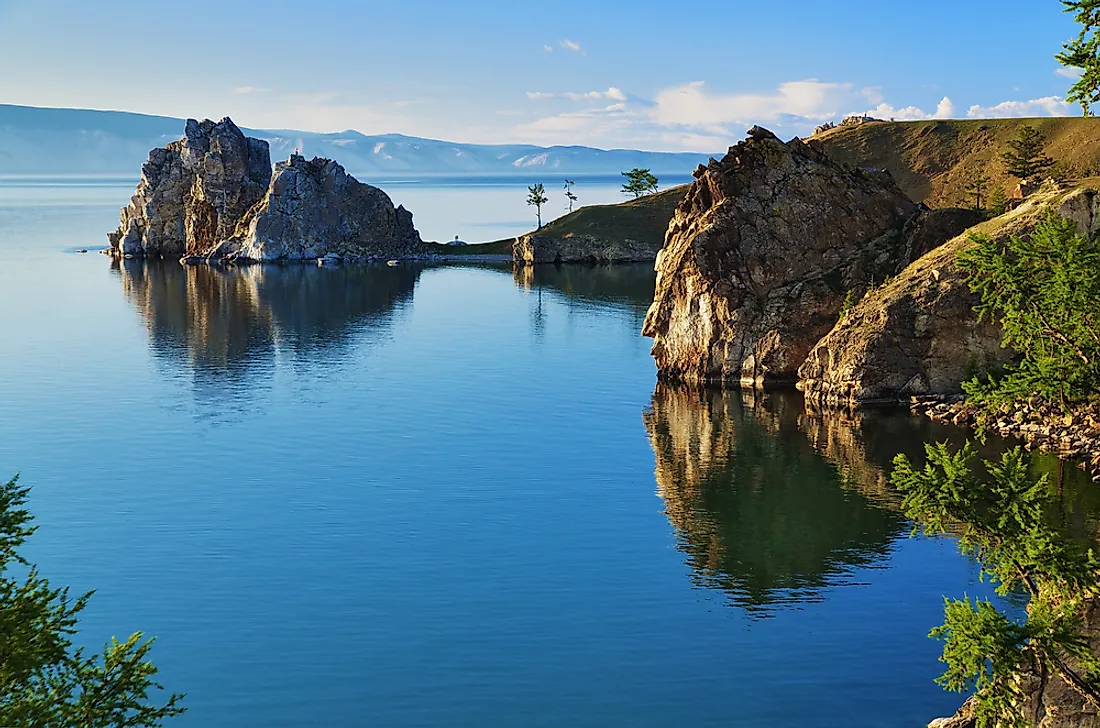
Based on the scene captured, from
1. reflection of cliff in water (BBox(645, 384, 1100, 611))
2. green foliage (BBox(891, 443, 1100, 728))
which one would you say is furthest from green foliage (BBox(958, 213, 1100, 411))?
reflection of cliff in water (BBox(645, 384, 1100, 611))

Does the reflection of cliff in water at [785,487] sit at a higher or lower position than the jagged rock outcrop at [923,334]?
lower

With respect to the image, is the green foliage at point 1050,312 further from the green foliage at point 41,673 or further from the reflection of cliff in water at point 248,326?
the reflection of cliff in water at point 248,326

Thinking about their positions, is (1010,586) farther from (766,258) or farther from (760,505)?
(766,258)

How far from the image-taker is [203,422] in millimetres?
101250

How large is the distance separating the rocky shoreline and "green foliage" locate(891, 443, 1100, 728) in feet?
138

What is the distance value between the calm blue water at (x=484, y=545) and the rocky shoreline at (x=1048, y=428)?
184 inches

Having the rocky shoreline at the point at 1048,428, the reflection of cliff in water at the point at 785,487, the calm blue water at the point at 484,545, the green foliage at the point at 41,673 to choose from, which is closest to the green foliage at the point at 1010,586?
the calm blue water at the point at 484,545

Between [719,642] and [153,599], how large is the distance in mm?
28652

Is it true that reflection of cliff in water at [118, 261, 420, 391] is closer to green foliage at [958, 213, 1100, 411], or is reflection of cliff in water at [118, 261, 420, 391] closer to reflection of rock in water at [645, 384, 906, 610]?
reflection of rock in water at [645, 384, 906, 610]

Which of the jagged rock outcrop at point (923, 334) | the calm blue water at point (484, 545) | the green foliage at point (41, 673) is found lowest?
the calm blue water at point (484, 545)

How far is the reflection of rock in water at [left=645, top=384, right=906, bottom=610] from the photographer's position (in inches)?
2478

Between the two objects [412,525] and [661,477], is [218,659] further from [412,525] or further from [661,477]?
[661,477]

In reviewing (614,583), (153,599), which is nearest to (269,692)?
(153,599)

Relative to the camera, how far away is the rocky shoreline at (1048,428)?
8000cm
